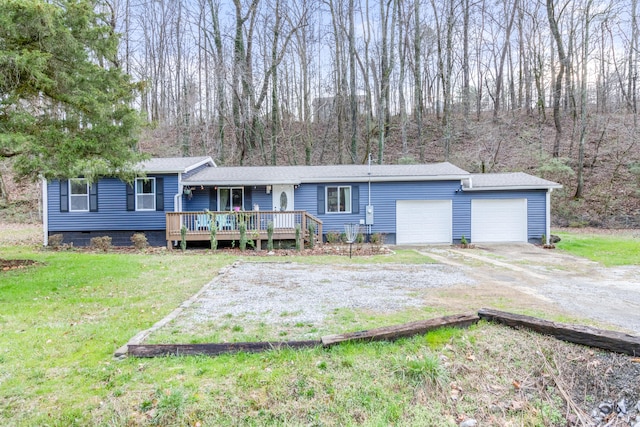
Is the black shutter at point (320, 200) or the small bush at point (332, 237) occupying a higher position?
the black shutter at point (320, 200)

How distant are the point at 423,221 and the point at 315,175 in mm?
4721

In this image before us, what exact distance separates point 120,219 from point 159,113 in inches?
623

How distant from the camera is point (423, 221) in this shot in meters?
14.4

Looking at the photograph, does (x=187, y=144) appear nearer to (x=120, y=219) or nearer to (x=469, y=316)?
(x=120, y=219)

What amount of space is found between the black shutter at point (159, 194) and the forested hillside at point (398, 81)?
321 inches

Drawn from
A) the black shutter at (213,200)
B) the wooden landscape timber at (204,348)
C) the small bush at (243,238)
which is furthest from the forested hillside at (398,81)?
the wooden landscape timber at (204,348)

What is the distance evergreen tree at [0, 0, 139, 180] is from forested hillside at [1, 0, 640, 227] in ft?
40.6

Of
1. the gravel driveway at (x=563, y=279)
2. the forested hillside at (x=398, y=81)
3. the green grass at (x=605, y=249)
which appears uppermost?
the forested hillside at (x=398, y=81)

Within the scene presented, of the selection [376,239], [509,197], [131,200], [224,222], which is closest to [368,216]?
[376,239]

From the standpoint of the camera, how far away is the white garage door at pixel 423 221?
→ 14295 millimetres

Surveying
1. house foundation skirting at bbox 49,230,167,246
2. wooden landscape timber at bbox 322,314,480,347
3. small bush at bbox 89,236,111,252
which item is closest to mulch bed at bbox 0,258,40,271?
small bush at bbox 89,236,111,252

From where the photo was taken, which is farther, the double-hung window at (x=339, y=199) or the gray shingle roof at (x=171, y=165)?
the double-hung window at (x=339, y=199)

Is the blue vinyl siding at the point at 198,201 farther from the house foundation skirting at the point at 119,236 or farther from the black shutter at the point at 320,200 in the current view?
the black shutter at the point at 320,200

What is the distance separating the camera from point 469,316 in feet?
13.5
